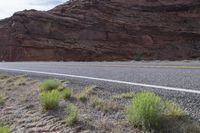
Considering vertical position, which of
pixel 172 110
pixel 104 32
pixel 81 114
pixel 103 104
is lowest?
pixel 81 114

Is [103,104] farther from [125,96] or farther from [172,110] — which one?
[172,110]

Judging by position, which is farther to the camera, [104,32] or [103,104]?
[104,32]

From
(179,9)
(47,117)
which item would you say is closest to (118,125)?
(47,117)

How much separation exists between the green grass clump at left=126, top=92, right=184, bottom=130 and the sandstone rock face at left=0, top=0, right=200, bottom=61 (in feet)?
115

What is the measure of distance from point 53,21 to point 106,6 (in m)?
6.04

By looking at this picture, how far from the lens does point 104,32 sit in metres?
41.7

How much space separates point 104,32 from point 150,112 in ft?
123

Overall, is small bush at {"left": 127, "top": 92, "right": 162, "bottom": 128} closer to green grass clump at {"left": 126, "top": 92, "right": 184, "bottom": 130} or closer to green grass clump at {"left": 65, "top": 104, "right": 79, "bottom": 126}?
green grass clump at {"left": 126, "top": 92, "right": 184, "bottom": 130}

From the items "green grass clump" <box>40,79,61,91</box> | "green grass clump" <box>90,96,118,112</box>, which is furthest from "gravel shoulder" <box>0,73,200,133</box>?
"green grass clump" <box>40,79,61,91</box>

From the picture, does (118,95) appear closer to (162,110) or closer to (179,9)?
(162,110)

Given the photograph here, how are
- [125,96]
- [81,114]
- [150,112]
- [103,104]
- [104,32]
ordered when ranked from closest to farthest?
[150,112], [81,114], [103,104], [125,96], [104,32]

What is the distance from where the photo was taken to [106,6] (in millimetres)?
42781

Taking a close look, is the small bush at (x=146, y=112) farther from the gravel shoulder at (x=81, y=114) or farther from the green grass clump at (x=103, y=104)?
the green grass clump at (x=103, y=104)

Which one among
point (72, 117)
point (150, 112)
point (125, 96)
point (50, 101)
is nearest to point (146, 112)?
point (150, 112)
